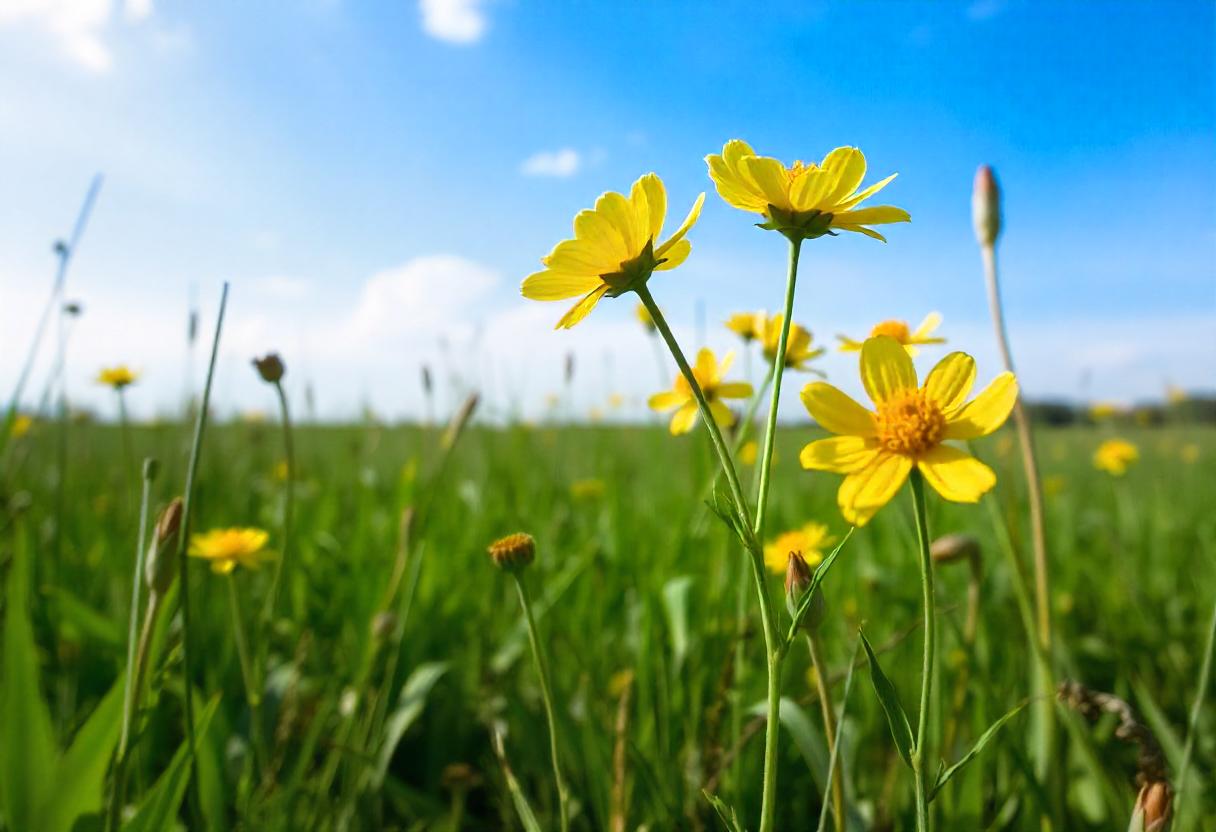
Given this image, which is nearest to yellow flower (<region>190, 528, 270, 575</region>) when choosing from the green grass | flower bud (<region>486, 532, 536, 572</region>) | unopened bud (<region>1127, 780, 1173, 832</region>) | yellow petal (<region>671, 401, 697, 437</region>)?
the green grass

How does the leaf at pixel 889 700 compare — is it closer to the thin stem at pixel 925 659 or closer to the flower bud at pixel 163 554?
the thin stem at pixel 925 659

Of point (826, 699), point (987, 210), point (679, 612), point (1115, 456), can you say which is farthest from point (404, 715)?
point (1115, 456)

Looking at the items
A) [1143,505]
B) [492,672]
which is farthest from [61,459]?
[1143,505]

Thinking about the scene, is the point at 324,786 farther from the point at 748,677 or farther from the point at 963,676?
the point at 963,676

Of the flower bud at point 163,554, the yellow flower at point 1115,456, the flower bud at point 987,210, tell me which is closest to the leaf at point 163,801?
the flower bud at point 163,554

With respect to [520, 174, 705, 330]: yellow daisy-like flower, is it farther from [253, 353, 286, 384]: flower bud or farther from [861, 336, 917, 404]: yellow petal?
[253, 353, 286, 384]: flower bud

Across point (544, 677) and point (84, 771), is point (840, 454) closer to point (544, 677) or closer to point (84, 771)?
point (544, 677)
